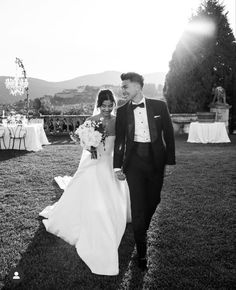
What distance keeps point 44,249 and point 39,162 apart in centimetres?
582

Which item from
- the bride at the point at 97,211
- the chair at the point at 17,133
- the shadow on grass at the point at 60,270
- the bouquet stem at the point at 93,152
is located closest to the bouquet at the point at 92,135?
the bouquet stem at the point at 93,152

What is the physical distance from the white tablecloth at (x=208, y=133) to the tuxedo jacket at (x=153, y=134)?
33.7ft

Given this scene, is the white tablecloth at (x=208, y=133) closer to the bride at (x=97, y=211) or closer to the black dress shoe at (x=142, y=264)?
the bride at (x=97, y=211)

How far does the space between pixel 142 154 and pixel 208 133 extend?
10.7 metres

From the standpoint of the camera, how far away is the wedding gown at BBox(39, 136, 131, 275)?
10.4ft

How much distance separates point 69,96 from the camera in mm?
28922

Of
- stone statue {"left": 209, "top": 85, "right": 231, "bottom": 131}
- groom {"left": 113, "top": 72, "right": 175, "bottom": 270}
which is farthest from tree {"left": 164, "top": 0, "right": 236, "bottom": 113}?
groom {"left": 113, "top": 72, "right": 175, "bottom": 270}

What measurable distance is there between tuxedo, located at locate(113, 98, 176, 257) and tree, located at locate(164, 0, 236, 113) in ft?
50.9

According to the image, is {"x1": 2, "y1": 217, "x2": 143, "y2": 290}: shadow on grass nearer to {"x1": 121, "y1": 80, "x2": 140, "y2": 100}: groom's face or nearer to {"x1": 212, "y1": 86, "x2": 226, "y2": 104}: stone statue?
{"x1": 121, "y1": 80, "x2": 140, "y2": 100}: groom's face

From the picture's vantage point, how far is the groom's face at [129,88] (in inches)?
126

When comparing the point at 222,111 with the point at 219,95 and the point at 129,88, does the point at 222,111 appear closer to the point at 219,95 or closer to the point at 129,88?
the point at 219,95

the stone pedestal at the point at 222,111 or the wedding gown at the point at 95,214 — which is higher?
the stone pedestal at the point at 222,111

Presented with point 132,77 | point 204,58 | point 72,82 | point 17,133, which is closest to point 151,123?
point 132,77

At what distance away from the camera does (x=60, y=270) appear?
10.2 ft
